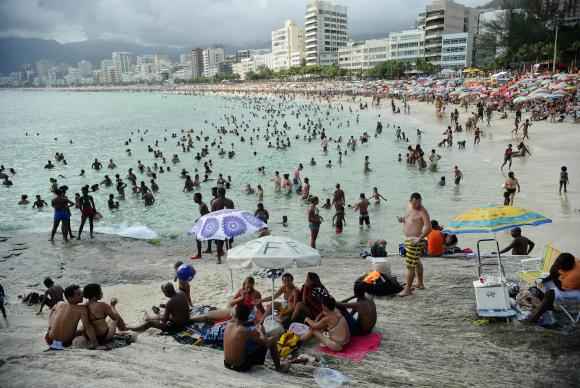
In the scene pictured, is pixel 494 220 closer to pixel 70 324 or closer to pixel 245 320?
pixel 245 320

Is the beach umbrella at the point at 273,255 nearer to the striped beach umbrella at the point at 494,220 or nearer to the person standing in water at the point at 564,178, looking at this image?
the striped beach umbrella at the point at 494,220

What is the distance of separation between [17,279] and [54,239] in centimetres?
314

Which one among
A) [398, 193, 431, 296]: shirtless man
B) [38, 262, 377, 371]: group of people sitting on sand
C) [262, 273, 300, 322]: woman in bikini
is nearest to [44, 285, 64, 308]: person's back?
[38, 262, 377, 371]: group of people sitting on sand

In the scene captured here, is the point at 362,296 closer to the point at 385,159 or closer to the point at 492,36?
the point at 385,159

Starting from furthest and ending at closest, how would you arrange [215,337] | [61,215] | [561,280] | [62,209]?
[61,215] < [62,209] < [215,337] < [561,280]

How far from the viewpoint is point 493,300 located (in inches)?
219

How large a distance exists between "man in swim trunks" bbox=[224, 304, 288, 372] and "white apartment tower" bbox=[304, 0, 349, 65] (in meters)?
146

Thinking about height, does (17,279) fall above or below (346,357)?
below

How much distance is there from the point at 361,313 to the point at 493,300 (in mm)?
1696

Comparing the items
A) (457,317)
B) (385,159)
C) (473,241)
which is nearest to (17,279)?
(457,317)

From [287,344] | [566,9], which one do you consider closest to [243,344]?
[287,344]

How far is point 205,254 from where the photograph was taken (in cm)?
1123

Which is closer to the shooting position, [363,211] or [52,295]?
[52,295]

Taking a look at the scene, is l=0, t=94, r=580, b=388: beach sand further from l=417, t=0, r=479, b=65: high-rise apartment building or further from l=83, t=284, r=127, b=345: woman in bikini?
l=417, t=0, r=479, b=65: high-rise apartment building
